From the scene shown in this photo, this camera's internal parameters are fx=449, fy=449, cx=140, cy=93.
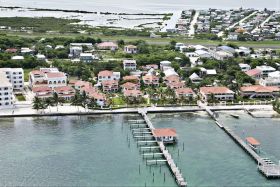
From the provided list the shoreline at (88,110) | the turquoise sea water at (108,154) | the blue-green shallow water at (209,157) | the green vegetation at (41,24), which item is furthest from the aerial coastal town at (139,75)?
the green vegetation at (41,24)

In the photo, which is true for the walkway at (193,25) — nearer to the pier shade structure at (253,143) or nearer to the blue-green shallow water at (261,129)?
the blue-green shallow water at (261,129)

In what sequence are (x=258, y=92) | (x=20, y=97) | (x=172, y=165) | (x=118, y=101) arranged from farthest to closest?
(x=258, y=92)
(x=20, y=97)
(x=118, y=101)
(x=172, y=165)

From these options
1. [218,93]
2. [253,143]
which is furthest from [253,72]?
[253,143]

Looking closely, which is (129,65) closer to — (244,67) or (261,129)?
(244,67)

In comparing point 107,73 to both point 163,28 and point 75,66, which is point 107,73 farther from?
point 163,28

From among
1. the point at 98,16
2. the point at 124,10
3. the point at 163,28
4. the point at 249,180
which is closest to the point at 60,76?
the point at 249,180

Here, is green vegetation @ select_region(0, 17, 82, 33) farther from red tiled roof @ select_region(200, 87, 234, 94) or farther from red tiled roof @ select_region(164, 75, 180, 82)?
red tiled roof @ select_region(200, 87, 234, 94)

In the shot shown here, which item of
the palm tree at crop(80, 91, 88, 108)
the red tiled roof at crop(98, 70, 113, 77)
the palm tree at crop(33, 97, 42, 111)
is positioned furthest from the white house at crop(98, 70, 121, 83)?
the palm tree at crop(33, 97, 42, 111)
